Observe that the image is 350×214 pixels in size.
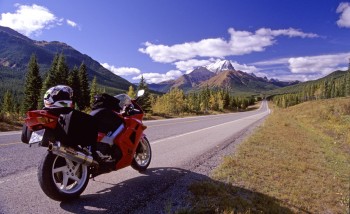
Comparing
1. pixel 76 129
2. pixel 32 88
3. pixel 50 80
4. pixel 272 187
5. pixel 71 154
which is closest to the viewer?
pixel 71 154

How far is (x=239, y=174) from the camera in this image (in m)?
7.80

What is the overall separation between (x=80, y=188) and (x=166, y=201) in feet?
4.72

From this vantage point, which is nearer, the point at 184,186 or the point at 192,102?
the point at 184,186

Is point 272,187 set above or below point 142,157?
below

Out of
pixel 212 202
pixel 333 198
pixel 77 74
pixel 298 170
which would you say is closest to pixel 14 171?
pixel 212 202

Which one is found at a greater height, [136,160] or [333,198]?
[136,160]

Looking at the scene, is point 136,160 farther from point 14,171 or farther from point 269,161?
point 269,161

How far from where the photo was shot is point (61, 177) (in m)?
4.96

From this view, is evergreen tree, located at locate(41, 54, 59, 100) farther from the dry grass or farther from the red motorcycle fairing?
the red motorcycle fairing

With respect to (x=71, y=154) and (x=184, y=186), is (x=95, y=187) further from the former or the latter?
(x=184, y=186)

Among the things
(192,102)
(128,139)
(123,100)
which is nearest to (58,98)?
(128,139)

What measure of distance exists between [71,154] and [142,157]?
281 cm

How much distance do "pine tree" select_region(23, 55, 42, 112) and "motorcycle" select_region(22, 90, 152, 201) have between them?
146 feet

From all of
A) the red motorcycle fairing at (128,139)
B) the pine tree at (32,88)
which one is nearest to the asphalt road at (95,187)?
the red motorcycle fairing at (128,139)
